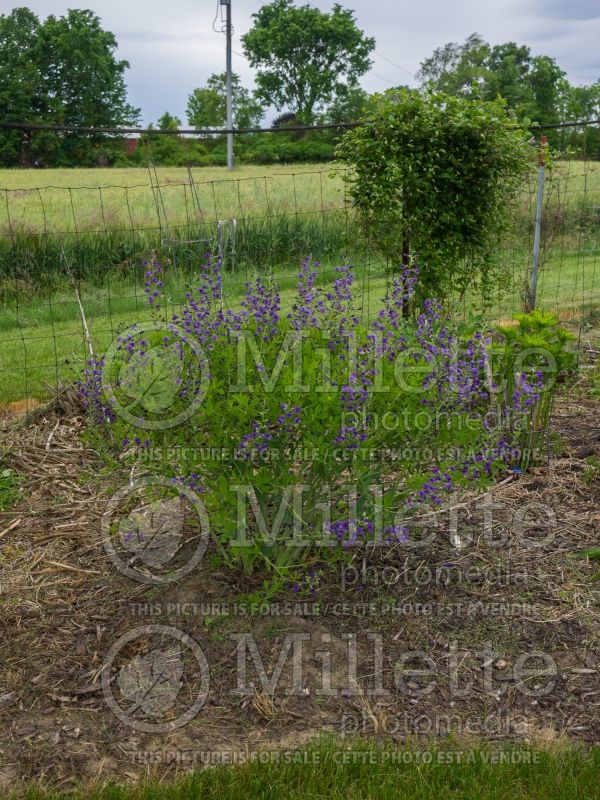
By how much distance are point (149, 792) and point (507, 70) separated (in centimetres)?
5099

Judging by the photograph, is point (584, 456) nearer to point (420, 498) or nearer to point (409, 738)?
point (420, 498)

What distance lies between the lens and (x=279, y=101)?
50.2m

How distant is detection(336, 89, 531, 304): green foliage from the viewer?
18.6ft

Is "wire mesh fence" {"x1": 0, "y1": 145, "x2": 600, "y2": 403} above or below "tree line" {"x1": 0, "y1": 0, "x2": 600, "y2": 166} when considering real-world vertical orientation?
below

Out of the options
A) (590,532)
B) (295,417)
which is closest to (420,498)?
(295,417)

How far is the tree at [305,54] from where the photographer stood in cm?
5006

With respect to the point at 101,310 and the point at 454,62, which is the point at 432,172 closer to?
the point at 101,310

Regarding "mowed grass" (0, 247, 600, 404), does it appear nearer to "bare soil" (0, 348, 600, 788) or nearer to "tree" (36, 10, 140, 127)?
"bare soil" (0, 348, 600, 788)

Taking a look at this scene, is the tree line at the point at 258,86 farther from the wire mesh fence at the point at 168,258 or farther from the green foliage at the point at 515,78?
the wire mesh fence at the point at 168,258

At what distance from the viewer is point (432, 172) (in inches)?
222

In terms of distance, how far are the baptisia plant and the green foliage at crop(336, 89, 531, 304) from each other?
Answer: 96.6 inches

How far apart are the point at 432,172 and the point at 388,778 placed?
4.12 m

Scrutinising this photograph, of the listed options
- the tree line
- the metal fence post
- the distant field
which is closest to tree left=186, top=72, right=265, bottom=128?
the tree line

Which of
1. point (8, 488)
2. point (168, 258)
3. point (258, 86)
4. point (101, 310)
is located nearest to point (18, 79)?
point (258, 86)
